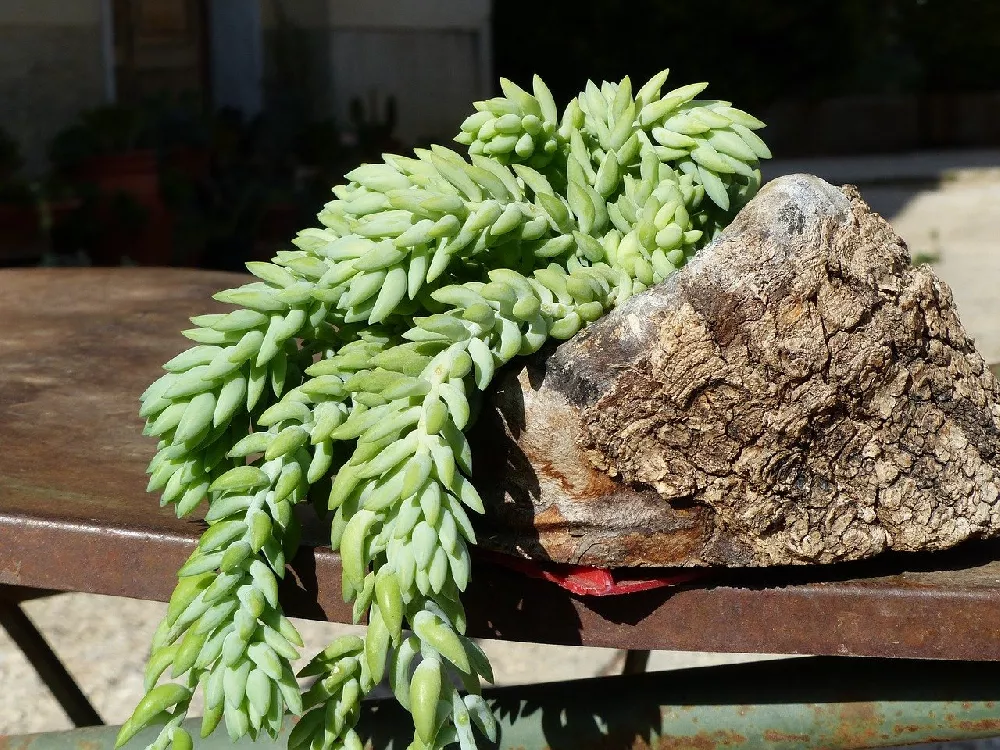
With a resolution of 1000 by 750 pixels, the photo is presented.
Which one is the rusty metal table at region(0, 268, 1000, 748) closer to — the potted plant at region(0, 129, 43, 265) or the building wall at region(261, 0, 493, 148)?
the potted plant at region(0, 129, 43, 265)

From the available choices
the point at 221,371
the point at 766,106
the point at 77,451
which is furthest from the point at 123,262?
the point at 766,106

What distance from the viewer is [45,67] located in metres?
4.62

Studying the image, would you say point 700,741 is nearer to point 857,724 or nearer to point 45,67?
point 857,724

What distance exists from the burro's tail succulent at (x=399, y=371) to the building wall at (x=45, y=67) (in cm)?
407

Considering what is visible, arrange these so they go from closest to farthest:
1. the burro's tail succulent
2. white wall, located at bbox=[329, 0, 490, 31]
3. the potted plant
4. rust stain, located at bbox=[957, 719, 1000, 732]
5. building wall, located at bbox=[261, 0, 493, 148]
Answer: the burro's tail succulent
rust stain, located at bbox=[957, 719, 1000, 732]
the potted plant
building wall, located at bbox=[261, 0, 493, 148]
white wall, located at bbox=[329, 0, 490, 31]

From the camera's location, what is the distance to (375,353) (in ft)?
2.79

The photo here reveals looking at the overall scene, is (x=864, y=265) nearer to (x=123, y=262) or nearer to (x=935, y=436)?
(x=935, y=436)

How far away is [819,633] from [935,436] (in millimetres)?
162

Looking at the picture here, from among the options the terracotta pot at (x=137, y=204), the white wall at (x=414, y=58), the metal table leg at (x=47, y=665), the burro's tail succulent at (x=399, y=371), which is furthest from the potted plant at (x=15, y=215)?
the burro's tail succulent at (x=399, y=371)

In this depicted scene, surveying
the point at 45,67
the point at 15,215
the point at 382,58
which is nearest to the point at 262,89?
the point at 382,58

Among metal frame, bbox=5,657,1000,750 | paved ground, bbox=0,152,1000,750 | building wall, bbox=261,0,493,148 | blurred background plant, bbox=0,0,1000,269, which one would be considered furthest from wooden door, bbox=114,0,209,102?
metal frame, bbox=5,657,1000,750

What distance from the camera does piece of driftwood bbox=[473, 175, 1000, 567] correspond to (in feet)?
2.61

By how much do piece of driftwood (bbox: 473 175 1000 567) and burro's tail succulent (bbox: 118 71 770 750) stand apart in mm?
46

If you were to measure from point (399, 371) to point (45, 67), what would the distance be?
171 inches
